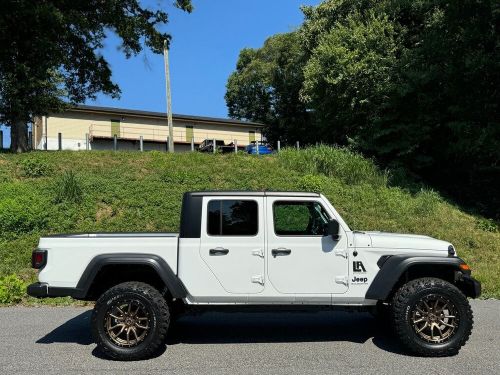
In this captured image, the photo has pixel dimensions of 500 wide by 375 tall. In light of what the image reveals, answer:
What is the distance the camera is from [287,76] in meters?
43.9

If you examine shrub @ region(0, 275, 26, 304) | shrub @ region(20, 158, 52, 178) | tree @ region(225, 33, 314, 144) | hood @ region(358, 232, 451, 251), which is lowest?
shrub @ region(0, 275, 26, 304)

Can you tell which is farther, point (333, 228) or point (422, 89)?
point (422, 89)

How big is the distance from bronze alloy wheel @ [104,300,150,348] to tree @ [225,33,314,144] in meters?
34.8

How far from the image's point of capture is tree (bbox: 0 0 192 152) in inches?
690

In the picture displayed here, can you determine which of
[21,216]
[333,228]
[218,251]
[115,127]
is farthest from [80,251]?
[115,127]

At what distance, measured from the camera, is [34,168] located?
1497 centimetres

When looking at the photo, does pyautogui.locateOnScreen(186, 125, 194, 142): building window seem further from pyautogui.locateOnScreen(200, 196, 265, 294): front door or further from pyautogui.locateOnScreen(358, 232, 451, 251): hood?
pyautogui.locateOnScreen(358, 232, 451, 251): hood

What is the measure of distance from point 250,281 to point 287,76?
4006 cm

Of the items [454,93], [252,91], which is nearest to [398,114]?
[454,93]

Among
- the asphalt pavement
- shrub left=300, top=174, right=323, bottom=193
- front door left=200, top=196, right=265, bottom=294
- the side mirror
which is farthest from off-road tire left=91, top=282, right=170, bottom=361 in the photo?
shrub left=300, top=174, right=323, bottom=193

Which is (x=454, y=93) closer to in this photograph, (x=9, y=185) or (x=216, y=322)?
(x=216, y=322)

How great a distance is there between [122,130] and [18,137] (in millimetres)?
22250

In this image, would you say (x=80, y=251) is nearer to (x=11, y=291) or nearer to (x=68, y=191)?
(x=11, y=291)

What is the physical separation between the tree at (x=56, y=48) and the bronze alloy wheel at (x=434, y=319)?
15908 mm
